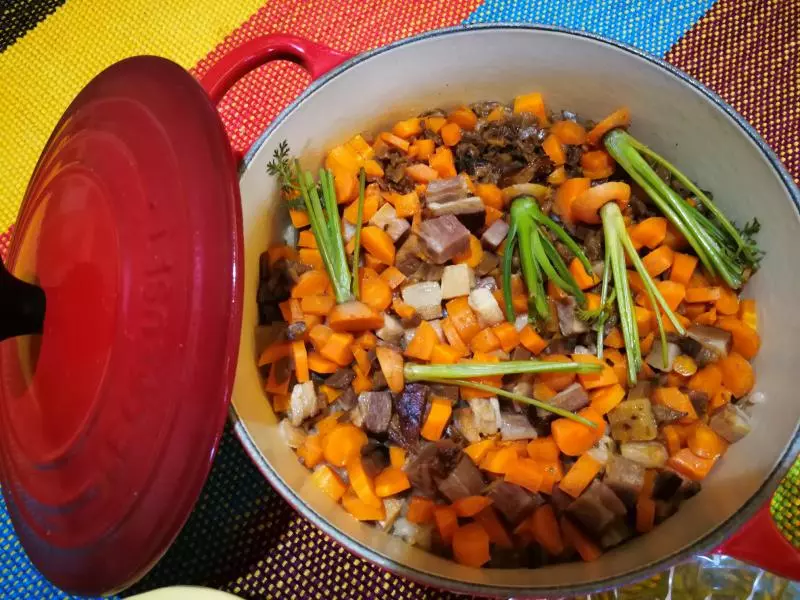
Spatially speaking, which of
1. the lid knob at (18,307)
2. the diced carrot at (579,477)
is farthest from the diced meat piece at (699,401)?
the lid knob at (18,307)

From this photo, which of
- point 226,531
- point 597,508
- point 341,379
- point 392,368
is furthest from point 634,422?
point 226,531

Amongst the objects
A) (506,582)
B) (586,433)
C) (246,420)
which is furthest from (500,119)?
(506,582)

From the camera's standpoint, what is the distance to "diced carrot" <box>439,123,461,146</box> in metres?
1.49

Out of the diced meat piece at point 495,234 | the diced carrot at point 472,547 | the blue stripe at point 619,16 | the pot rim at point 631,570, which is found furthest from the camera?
the blue stripe at point 619,16

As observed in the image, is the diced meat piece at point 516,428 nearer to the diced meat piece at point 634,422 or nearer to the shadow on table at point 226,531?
the diced meat piece at point 634,422

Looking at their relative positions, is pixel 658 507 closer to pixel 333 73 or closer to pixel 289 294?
pixel 289 294

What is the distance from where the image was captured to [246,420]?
1167 mm

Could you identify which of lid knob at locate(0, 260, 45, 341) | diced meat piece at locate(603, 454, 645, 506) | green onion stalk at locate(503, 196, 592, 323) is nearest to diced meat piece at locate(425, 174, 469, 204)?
green onion stalk at locate(503, 196, 592, 323)

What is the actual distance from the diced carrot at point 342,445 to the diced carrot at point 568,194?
68cm

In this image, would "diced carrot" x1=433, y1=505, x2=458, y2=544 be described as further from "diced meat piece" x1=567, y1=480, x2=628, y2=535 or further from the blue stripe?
the blue stripe

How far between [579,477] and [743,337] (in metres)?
0.48

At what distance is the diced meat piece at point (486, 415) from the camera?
1274mm

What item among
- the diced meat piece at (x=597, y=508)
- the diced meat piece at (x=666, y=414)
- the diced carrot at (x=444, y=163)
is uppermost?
the diced carrot at (x=444, y=163)

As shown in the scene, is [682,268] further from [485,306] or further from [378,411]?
[378,411]
